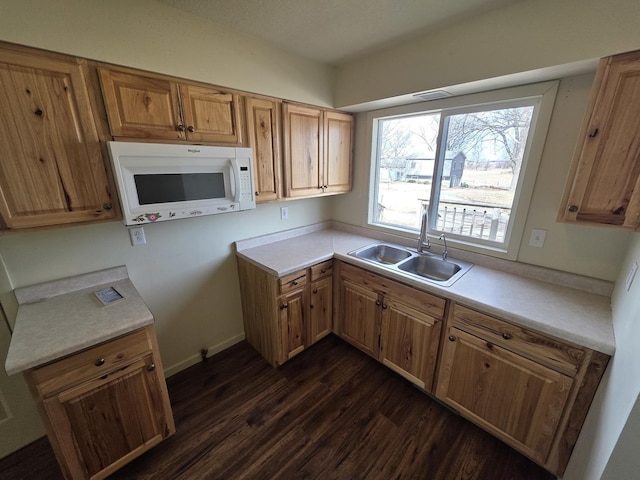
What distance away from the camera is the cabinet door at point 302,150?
6.68ft

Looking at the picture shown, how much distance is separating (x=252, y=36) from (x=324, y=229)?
1.80 m

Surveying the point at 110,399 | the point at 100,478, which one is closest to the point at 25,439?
the point at 100,478

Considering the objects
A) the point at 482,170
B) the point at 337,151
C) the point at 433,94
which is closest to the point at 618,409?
the point at 482,170

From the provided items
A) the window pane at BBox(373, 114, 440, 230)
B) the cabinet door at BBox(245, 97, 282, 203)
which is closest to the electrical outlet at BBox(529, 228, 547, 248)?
the window pane at BBox(373, 114, 440, 230)

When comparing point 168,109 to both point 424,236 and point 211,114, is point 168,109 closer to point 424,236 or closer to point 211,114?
point 211,114

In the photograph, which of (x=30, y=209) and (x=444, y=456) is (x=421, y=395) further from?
(x=30, y=209)

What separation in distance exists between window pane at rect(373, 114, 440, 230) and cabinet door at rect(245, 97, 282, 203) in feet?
3.53

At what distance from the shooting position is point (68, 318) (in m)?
1.30

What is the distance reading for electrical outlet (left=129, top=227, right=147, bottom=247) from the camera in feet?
5.51

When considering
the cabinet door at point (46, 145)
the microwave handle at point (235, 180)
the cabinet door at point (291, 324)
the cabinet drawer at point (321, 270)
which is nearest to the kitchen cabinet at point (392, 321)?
the cabinet drawer at point (321, 270)

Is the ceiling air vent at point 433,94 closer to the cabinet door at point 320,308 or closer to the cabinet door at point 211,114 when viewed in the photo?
the cabinet door at point 211,114

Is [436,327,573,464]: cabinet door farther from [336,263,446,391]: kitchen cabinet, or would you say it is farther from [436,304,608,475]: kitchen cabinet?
[336,263,446,391]: kitchen cabinet

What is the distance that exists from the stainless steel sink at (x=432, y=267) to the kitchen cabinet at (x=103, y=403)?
1718mm

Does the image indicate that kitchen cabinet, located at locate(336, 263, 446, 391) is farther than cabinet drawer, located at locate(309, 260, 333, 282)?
No
